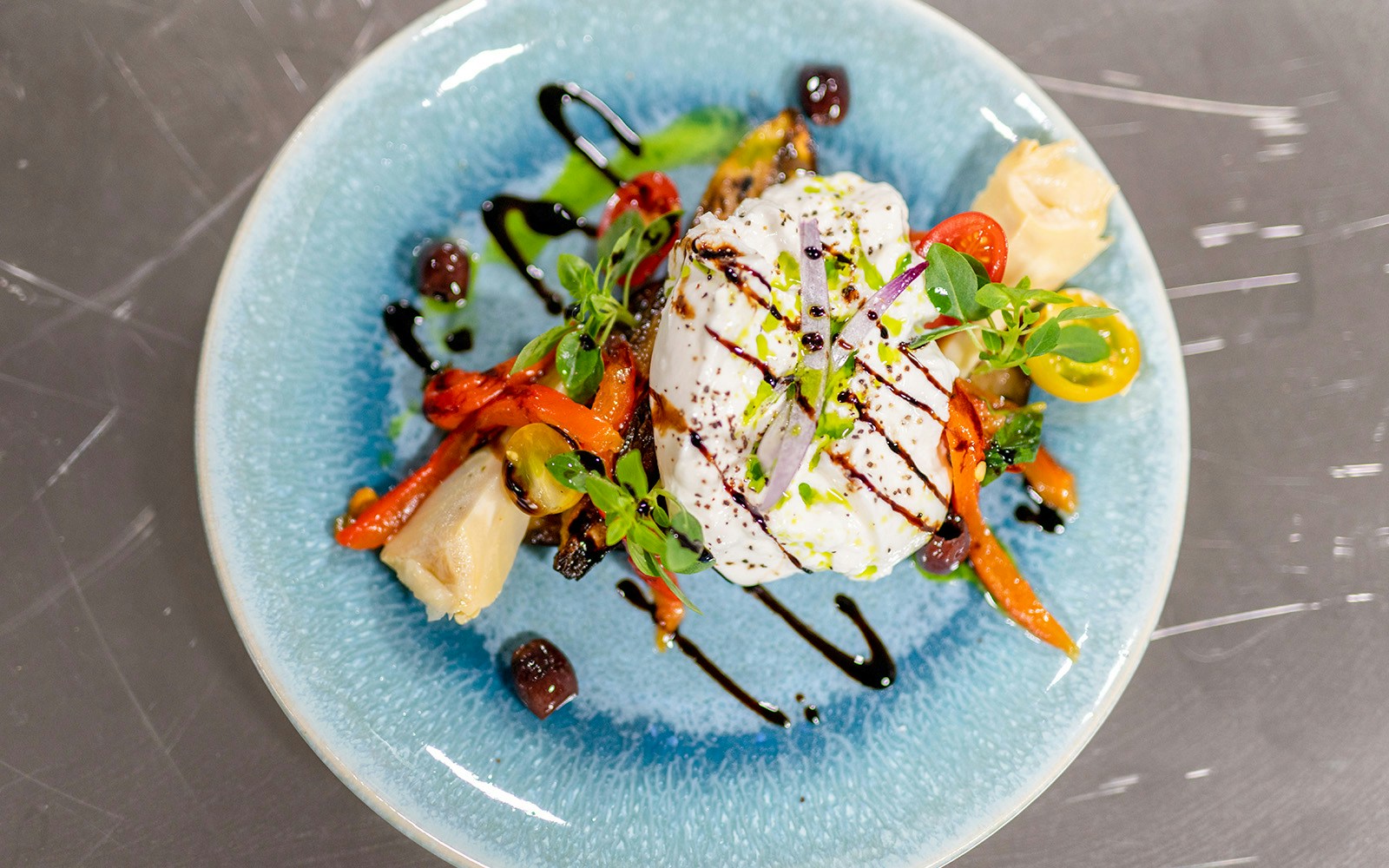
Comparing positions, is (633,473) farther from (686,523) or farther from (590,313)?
(590,313)

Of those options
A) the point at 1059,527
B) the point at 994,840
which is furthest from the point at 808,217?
the point at 994,840

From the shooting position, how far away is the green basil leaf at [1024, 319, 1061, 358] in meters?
1.89

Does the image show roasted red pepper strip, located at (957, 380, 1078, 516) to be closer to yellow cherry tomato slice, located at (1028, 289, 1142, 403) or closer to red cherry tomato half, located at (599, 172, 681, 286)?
yellow cherry tomato slice, located at (1028, 289, 1142, 403)

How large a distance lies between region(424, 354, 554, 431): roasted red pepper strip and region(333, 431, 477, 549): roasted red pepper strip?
0.06 m

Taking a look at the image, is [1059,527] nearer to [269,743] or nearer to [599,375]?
[599,375]

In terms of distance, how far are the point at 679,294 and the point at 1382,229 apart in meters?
2.49

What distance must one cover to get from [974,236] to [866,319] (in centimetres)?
48

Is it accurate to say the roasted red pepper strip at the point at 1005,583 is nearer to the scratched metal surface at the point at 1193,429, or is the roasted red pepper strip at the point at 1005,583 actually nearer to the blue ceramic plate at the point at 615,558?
the blue ceramic plate at the point at 615,558

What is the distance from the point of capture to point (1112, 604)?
2.20m

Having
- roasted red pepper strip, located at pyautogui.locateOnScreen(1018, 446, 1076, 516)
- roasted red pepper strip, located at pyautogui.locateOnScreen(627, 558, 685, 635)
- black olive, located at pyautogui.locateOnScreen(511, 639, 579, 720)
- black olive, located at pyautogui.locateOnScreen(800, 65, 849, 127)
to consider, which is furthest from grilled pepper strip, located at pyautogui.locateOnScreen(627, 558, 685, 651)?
Result: black olive, located at pyautogui.locateOnScreen(800, 65, 849, 127)

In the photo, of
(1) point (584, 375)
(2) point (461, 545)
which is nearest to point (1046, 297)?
(1) point (584, 375)

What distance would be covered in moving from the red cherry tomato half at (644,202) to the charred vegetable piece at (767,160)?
11cm

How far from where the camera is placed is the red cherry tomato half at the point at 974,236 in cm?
208

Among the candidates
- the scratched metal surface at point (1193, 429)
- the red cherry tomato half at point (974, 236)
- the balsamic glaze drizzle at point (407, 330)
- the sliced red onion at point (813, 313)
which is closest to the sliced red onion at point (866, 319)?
the sliced red onion at point (813, 313)
